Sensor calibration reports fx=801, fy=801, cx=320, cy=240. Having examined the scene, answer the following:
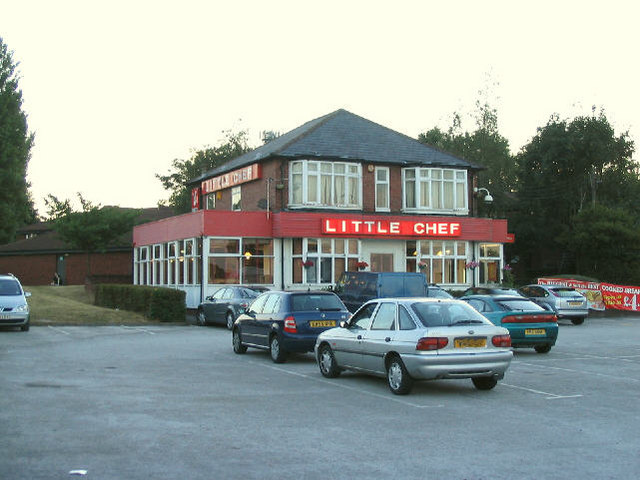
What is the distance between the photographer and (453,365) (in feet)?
39.4

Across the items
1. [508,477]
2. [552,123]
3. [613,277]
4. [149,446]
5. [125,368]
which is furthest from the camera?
[552,123]

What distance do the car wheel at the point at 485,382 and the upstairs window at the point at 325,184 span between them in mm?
25130

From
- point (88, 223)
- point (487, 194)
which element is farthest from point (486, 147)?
point (88, 223)

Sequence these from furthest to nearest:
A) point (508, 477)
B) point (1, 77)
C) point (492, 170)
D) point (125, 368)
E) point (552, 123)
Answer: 1. point (492, 170)
2. point (552, 123)
3. point (1, 77)
4. point (125, 368)
5. point (508, 477)

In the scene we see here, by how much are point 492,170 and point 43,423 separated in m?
57.3

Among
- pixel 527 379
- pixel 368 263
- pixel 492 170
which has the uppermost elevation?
pixel 492 170

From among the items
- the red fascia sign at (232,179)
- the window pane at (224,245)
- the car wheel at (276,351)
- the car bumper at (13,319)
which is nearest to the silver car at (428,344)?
the car wheel at (276,351)

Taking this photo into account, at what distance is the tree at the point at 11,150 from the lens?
4619cm

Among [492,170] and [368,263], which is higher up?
[492,170]

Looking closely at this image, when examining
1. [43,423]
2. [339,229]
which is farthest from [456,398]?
[339,229]

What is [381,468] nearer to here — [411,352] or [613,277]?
[411,352]

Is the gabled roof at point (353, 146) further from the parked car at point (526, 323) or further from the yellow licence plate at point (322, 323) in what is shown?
the yellow licence plate at point (322, 323)

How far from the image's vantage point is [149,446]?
27.0 feet

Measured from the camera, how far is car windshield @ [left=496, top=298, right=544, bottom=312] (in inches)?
765
